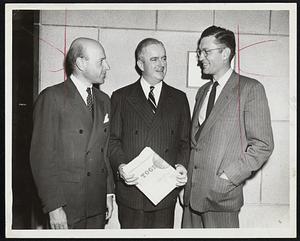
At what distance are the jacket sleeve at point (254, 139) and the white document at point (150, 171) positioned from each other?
0.83 ft

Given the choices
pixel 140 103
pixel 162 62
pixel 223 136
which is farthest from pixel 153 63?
pixel 223 136

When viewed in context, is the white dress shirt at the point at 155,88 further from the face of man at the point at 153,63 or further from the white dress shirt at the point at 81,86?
the white dress shirt at the point at 81,86

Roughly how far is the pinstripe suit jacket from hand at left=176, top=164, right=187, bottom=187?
4cm

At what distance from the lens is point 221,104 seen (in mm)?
1652

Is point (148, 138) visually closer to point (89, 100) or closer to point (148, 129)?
point (148, 129)

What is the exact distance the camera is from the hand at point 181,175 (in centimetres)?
168

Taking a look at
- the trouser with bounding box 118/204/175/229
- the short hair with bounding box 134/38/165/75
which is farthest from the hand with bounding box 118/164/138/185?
the short hair with bounding box 134/38/165/75

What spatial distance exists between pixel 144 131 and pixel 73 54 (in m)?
0.42

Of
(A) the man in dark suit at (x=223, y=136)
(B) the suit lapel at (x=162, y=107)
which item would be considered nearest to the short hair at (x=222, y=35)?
(A) the man in dark suit at (x=223, y=136)

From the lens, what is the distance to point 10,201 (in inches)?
66.6

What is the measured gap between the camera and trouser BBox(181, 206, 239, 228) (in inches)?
65.6

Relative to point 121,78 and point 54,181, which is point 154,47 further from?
point 54,181

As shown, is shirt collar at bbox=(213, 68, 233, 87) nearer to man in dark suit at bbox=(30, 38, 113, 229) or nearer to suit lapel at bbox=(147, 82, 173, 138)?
suit lapel at bbox=(147, 82, 173, 138)

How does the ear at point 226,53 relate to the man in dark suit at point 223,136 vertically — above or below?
above
